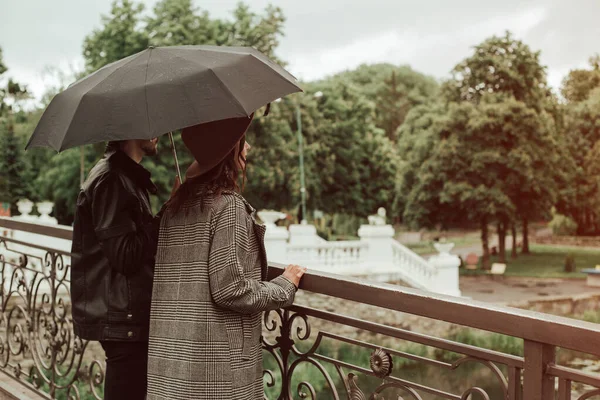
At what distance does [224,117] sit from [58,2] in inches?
1198

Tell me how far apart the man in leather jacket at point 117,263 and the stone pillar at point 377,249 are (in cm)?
1740

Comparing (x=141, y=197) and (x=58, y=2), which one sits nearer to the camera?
(x=141, y=197)

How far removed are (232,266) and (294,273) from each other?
1.20 feet

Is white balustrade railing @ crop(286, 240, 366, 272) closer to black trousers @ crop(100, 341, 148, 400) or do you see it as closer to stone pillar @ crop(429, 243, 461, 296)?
stone pillar @ crop(429, 243, 461, 296)

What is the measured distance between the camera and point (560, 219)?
1325 inches

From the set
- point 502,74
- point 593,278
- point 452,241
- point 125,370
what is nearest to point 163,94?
point 125,370

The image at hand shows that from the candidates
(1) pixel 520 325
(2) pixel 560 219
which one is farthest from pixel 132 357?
(2) pixel 560 219

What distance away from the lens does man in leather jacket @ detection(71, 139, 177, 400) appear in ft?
7.51

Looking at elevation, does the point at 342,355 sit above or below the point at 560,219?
below

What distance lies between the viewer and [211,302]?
212 cm

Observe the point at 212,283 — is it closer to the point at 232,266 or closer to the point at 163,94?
the point at 232,266

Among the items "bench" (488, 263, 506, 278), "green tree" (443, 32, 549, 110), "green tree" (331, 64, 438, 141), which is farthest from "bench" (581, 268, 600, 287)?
"green tree" (331, 64, 438, 141)

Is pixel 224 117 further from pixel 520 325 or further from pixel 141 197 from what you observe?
pixel 520 325

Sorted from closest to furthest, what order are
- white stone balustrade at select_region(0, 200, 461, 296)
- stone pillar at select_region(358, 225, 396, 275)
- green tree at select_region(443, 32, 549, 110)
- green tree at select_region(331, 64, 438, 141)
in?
white stone balustrade at select_region(0, 200, 461, 296) < stone pillar at select_region(358, 225, 396, 275) < green tree at select_region(443, 32, 549, 110) < green tree at select_region(331, 64, 438, 141)
